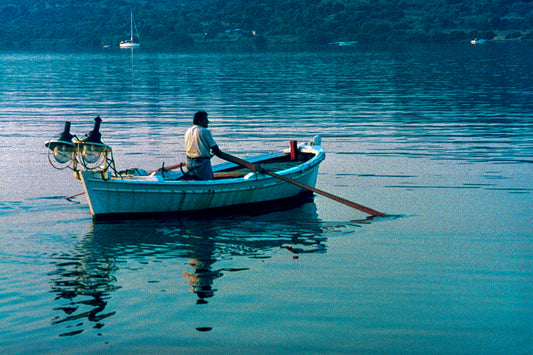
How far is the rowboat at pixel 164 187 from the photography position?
1625 cm

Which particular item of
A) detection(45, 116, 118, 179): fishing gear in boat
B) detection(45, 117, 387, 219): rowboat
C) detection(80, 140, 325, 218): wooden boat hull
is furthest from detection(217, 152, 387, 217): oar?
detection(45, 116, 118, 179): fishing gear in boat

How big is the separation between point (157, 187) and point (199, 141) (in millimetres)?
1446

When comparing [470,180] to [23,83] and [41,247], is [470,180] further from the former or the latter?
[23,83]

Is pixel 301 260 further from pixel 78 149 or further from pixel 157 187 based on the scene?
pixel 78 149

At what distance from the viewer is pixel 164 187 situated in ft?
54.4

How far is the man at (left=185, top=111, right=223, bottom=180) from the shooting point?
17250 millimetres

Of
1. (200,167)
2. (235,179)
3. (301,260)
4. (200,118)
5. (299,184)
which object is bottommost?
(301,260)

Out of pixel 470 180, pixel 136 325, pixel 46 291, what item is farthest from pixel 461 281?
pixel 470 180

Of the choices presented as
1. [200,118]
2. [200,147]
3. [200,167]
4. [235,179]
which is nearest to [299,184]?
[235,179]

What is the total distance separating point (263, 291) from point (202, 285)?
974mm

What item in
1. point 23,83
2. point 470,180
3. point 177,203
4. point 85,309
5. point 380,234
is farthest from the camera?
point 23,83

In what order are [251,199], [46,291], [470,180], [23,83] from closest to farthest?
[46,291] < [251,199] < [470,180] < [23,83]

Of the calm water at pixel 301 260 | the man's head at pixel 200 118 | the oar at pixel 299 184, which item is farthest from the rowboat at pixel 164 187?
the man's head at pixel 200 118

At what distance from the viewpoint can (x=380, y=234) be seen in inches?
626
